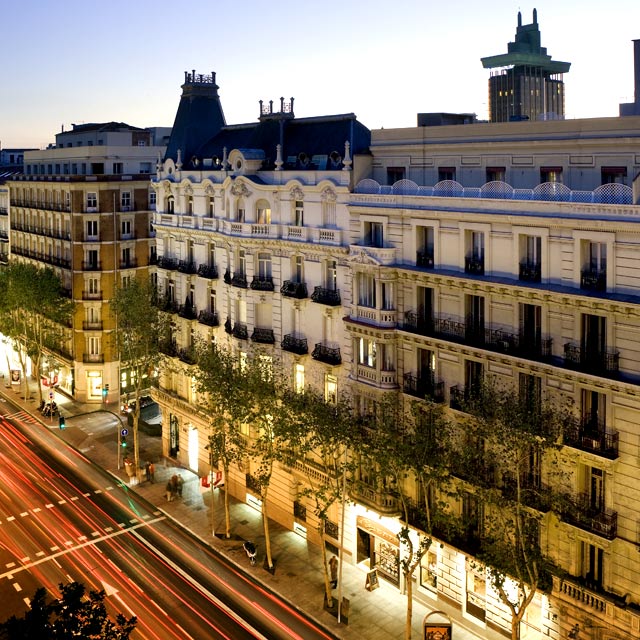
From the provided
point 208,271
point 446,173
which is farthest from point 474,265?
point 208,271

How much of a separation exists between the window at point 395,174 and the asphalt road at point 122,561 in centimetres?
2693

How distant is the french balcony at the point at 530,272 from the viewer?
37.5m

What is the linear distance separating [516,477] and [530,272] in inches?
399

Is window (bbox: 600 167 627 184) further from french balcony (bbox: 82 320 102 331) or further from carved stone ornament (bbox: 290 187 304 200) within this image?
french balcony (bbox: 82 320 102 331)

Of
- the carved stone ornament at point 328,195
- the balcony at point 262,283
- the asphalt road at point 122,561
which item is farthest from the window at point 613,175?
the asphalt road at point 122,561

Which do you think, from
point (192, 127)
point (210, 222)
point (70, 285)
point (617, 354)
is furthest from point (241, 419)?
point (70, 285)

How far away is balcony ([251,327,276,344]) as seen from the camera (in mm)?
53628

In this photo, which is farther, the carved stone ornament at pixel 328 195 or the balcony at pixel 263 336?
the balcony at pixel 263 336

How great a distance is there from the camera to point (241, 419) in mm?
48562

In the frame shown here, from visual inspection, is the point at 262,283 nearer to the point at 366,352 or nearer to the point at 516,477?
the point at 366,352

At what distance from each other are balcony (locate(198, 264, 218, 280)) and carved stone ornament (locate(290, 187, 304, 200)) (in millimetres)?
11209

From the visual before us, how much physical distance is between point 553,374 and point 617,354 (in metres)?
3.32

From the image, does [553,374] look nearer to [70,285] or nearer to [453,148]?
[453,148]

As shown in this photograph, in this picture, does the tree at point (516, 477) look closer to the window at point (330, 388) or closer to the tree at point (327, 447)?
the tree at point (327, 447)
